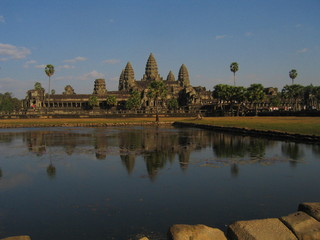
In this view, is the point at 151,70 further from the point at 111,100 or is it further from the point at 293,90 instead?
the point at 293,90

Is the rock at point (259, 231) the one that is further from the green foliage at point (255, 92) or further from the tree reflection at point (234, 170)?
the green foliage at point (255, 92)

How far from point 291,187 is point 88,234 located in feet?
24.5

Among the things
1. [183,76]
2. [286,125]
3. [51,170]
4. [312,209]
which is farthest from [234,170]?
[183,76]

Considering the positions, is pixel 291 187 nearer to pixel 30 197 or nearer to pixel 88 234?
pixel 88 234

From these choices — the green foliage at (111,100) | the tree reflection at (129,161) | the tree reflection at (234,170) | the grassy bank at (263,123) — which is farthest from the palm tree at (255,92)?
the tree reflection at (234,170)

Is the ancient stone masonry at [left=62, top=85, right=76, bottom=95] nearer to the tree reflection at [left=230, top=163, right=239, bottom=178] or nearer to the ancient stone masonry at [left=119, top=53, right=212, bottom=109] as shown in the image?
the ancient stone masonry at [left=119, top=53, right=212, bottom=109]

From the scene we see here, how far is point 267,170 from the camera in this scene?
14.3 m

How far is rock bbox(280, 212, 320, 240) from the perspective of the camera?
19.3 ft

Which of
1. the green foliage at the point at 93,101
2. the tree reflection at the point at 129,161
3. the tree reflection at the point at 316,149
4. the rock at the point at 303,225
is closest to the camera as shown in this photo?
the rock at the point at 303,225

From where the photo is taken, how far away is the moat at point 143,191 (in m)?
8.03

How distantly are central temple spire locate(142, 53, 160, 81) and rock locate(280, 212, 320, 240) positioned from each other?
6651 inches

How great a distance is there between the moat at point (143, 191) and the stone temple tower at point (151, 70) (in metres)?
157

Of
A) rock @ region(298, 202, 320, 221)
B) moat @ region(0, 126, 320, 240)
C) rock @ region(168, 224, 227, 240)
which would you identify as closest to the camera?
rock @ region(168, 224, 227, 240)

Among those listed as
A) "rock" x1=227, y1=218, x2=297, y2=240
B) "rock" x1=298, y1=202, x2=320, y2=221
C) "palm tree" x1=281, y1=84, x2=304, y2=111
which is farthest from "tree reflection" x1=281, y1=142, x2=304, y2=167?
"palm tree" x1=281, y1=84, x2=304, y2=111
